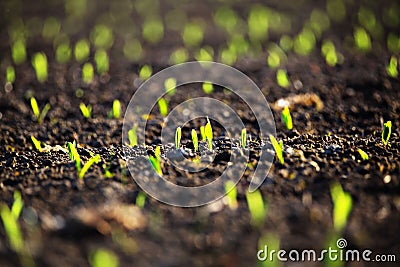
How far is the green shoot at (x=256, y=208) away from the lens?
167 cm

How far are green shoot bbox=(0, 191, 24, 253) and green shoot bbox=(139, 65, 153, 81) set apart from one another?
1.54 meters

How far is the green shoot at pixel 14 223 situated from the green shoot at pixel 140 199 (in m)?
0.43

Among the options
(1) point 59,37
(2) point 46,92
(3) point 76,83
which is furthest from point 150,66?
(1) point 59,37

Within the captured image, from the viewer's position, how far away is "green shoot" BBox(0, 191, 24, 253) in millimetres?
1554

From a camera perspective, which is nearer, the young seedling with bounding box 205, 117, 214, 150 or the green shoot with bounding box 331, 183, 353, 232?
the green shoot with bounding box 331, 183, 353, 232

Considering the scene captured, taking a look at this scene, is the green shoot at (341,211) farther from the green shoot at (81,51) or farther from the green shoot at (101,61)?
the green shoot at (81,51)

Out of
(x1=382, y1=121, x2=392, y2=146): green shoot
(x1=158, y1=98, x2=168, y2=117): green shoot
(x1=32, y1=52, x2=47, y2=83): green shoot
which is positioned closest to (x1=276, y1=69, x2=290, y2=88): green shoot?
(x1=158, y1=98, x2=168, y2=117): green shoot

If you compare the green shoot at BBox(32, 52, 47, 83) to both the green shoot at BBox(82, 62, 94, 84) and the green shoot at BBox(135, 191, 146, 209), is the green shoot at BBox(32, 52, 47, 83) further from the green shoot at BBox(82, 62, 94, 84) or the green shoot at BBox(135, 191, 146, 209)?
the green shoot at BBox(135, 191, 146, 209)

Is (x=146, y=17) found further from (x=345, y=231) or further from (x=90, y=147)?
(x=345, y=231)

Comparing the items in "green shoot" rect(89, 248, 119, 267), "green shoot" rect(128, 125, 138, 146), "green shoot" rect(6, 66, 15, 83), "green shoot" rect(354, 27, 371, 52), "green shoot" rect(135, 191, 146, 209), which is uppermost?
"green shoot" rect(354, 27, 371, 52)

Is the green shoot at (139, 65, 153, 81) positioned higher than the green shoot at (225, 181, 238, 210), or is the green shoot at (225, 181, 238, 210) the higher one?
the green shoot at (139, 65, 153, 81)

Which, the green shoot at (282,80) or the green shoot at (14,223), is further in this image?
the green shoot at (282,80)

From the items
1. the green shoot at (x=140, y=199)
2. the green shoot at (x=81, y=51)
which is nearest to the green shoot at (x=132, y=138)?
the green shoot at (x=140, y=199)

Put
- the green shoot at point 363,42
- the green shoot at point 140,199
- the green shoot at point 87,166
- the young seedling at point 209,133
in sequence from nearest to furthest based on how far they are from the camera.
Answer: the green shoot at point 140,199 → the green shoot at point 87,166 → the young seedling at point 209,133 → the green shoot at point 363,42
